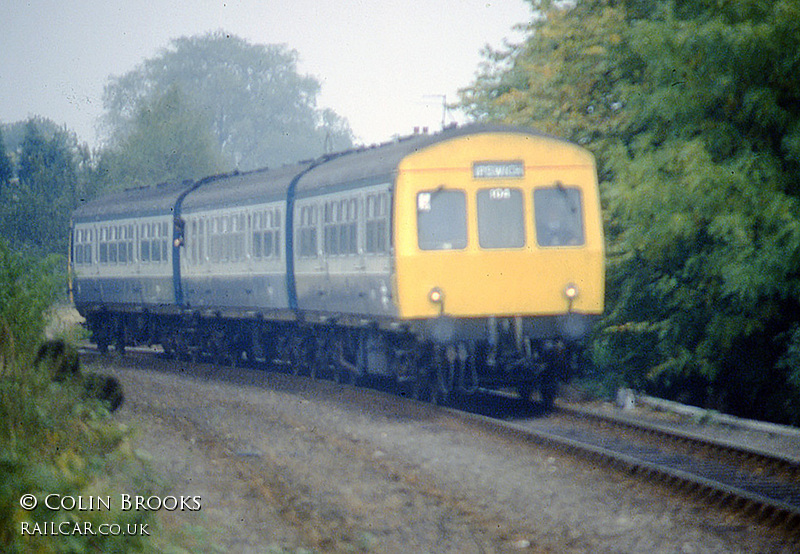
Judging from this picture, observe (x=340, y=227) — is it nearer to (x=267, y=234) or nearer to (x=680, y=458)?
(x=267, y=234)

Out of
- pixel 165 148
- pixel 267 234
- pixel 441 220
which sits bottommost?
pixel 441 220

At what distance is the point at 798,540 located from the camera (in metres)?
7.92

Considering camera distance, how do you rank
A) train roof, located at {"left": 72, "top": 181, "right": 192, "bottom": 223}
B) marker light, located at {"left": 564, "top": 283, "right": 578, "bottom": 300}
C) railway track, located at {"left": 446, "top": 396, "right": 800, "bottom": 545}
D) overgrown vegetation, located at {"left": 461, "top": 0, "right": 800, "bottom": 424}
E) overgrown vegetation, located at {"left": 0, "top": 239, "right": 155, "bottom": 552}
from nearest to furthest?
overgrown vegetation, located at {"left": 0, "top": 239, "right": 155, "bottom": 552}
railway track, located at {"left": 446, "top": 396, "right": 800, "bottom": 545}
overgrown vegetation, located at {"left": 461, "top": 0, "right": 800, "bottom": 424}
marker light, located at {"left": 564, "top": 283, "right": 578, "bottom": 300}
train roof, located at {"left": 72, "top": 181, "right": 192, "bottom": 223}

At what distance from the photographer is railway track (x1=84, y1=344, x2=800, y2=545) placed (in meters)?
8.84

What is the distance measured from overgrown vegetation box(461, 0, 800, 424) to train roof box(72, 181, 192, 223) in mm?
9170

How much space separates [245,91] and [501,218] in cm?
8250

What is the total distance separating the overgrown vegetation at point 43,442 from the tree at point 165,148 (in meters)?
45.2

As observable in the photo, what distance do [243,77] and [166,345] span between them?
72.0 m

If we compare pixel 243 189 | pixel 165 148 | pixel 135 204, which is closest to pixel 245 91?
pixel 165 148

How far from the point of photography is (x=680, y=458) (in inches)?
441

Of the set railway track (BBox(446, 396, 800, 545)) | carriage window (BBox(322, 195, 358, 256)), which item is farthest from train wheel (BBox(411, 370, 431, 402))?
carriage window (BBox(322, 195, 358, 256))

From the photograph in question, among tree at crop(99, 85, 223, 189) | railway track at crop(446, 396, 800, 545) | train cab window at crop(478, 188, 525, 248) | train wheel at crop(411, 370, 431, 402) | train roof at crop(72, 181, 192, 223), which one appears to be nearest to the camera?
railway track at crop(446, 396, 800, 545)

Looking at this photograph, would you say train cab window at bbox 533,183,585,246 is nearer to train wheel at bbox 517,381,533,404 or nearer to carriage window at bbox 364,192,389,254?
carriage window at bbox 364,192,389,254

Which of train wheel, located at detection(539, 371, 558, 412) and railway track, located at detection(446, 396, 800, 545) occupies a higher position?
train wheel, located at detection(539, 371, 558, 412)
